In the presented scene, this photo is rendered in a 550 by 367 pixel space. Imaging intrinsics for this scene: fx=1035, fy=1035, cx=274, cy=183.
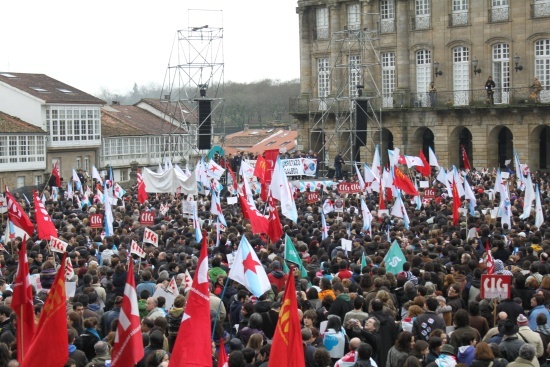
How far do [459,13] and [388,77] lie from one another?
18.8 feet

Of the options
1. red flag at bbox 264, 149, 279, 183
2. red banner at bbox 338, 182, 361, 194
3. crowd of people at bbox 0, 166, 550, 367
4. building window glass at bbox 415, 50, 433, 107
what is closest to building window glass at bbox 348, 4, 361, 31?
building window glass at bbox 415, 50, 433, 107

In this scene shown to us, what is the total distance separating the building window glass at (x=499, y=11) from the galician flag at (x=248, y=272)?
4323cm

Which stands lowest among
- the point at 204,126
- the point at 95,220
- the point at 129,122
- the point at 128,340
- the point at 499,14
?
the point at 128,340

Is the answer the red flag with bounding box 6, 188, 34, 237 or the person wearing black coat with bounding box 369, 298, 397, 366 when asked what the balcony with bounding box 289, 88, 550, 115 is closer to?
the red flag with bounding box 6, 188, 34, 237

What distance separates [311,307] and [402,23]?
46.2 meters

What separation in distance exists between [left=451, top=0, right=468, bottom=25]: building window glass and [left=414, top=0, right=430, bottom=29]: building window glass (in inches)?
65.3

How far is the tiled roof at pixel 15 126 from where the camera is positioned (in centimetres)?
5994

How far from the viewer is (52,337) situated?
10812 millimetres

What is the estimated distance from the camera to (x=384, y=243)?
2048cm

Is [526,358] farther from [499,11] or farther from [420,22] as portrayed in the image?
[420,22]

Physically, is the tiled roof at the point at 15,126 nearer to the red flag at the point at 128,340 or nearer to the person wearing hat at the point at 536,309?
the person wearing hat at the point at 536,309

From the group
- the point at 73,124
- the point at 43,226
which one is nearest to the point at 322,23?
the point at 73,124

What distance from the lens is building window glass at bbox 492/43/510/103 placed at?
55.1m

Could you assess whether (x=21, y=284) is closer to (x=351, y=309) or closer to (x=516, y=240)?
(x=351, y=309)
